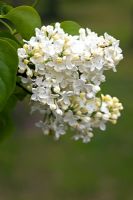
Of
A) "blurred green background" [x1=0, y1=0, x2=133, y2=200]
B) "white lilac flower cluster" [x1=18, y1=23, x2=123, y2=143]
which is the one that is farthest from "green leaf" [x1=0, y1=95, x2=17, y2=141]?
"blurred green background" [x1=0, y1=0, x2=133, y2=200]

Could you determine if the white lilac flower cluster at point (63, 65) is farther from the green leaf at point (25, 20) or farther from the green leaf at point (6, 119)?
the green leaf at point (6, 119)

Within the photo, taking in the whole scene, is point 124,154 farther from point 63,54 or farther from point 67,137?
point 63,54

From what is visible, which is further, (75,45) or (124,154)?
(124,154)

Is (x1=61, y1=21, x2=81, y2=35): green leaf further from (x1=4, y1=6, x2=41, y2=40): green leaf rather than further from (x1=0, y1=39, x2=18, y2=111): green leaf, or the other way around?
(x1=0, y1=39, x2=18, y2=111): green leaf

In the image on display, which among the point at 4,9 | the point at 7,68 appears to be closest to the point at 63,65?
the point at 7,68

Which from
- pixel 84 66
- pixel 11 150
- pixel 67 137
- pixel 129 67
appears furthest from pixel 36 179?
pixel 129 67

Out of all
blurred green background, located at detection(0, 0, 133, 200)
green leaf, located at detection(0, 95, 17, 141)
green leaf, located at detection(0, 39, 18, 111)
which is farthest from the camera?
blurred green background, located at detection(0, 0, 133, 200)
